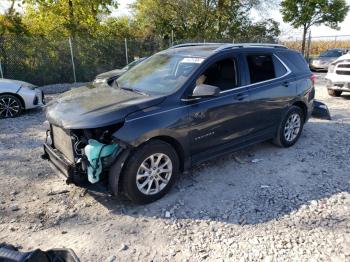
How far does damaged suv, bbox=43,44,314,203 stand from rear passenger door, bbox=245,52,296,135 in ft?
0.05

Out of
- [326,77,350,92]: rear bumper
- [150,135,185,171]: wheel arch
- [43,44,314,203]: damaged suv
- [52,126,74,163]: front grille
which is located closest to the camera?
[43,44,314,203]: damaged suv

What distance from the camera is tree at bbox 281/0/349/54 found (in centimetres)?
2325

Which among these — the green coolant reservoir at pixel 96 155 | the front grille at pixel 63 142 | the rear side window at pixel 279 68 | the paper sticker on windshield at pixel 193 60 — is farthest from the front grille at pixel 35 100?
the rear side window at pixel 279 68

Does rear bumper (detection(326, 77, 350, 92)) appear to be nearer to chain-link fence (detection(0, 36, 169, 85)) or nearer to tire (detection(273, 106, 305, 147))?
tire (detection(273, 106, 305, 147))

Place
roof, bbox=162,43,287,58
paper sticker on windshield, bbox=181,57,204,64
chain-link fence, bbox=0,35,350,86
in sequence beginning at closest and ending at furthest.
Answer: paper sticker on windshield, bbox=181,57,204,64
roof, bbox=162,43,287,58
chain-link fence, bbox=0,35,350,86

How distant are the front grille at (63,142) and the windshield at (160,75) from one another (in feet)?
3.66

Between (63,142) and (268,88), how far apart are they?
3140mm

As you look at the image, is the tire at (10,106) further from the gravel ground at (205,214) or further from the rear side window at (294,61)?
the rear side window at (294,61)

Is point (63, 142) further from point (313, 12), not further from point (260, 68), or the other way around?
point (313, 12)

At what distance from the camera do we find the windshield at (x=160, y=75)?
432 centimetres

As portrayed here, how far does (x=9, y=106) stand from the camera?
8.16m

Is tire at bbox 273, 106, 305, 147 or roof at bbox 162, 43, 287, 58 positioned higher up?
roof at bbox 162, 43, 287, 58

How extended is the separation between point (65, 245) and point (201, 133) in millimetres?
2059

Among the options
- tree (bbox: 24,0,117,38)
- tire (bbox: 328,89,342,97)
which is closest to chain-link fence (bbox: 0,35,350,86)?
tree (bbox: 24,0,117,38)
